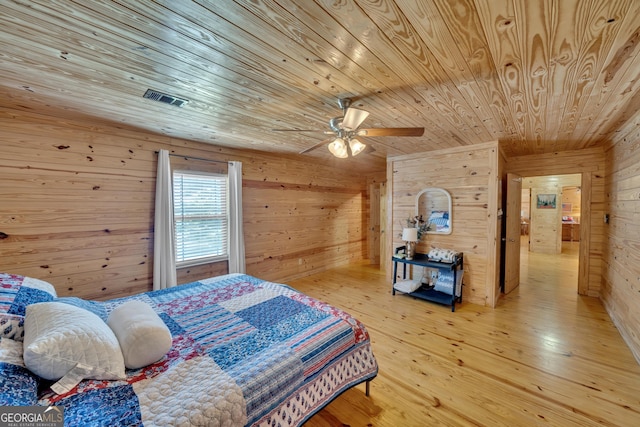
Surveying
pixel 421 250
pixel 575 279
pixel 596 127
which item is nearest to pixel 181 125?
pixel 421 250

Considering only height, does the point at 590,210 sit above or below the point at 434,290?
above

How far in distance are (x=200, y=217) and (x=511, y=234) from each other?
488 cm

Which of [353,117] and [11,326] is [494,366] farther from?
[11,326]

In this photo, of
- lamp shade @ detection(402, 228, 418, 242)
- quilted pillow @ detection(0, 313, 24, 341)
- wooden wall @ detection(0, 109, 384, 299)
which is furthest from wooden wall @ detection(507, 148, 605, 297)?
quilted pillow @ detection(0, 313, 24, 341)

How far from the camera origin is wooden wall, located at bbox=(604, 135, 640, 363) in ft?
8.00

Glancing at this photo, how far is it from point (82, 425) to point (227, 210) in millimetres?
3145

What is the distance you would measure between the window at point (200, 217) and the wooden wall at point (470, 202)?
3135 mm

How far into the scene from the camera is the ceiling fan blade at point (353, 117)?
71.4 inches

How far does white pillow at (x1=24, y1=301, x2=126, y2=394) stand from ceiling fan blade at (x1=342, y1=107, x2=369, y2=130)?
1.96 meters

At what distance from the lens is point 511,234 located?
409 cm

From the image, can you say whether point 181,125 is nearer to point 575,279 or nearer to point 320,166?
point 320,166

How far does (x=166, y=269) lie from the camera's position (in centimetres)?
319

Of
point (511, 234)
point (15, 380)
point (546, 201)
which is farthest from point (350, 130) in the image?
point (546, 201)

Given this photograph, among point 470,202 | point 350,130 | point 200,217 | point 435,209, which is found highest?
point 350,130
